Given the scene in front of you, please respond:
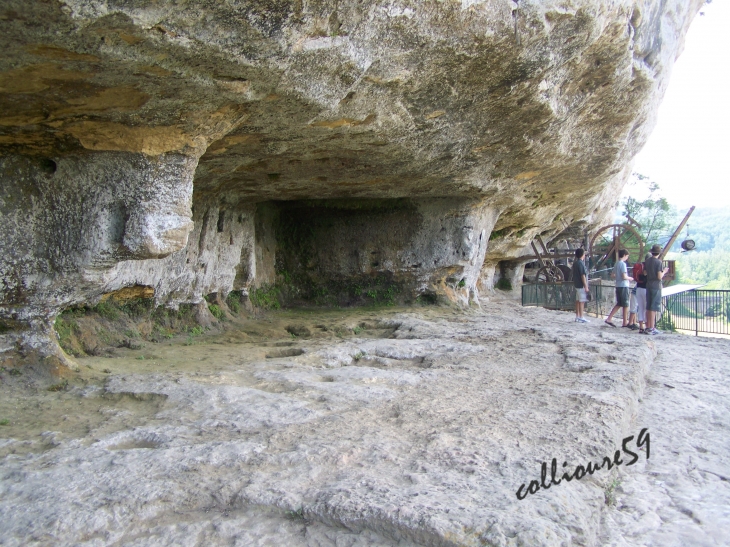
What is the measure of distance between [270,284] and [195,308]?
2475 millimetres

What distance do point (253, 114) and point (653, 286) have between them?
5258 millimetres

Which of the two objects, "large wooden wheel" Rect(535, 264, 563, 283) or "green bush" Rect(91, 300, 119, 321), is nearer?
"green bush" Rect(91, 300, 119, 321)

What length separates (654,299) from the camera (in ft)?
22.4

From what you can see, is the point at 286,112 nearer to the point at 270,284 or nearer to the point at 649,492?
the point at 649,492

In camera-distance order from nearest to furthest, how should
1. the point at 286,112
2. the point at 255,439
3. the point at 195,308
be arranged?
the point at 255,439
the point at 286,112
the point at 195,308

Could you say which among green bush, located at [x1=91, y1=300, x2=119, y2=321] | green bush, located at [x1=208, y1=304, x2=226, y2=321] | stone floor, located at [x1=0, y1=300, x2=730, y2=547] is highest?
green bush, located at [x1=91, y1=300, x2=119, y2=321]

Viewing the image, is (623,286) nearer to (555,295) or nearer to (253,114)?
(253,114)

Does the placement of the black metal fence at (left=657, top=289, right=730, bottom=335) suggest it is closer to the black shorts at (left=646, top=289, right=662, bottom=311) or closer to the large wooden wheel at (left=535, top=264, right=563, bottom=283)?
the black shorts at (left=646, top=289, right=662, bottom=311)

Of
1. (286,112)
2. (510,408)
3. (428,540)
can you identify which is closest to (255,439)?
(428,540)

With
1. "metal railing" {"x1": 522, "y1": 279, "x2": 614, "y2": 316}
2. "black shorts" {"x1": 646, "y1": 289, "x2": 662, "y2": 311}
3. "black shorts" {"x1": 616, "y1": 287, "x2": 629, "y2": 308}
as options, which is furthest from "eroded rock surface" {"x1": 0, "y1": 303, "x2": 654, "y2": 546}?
"metal railing" {"x1": 522, "y1": 279, "x2": 614, "y2": 316}

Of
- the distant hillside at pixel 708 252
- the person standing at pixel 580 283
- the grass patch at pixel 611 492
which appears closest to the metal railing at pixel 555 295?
the person standing at pixel 580 283

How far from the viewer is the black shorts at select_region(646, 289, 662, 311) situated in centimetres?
680

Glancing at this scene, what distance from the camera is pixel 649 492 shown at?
8.53ft

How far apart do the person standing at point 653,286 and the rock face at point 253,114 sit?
5.27 feet
